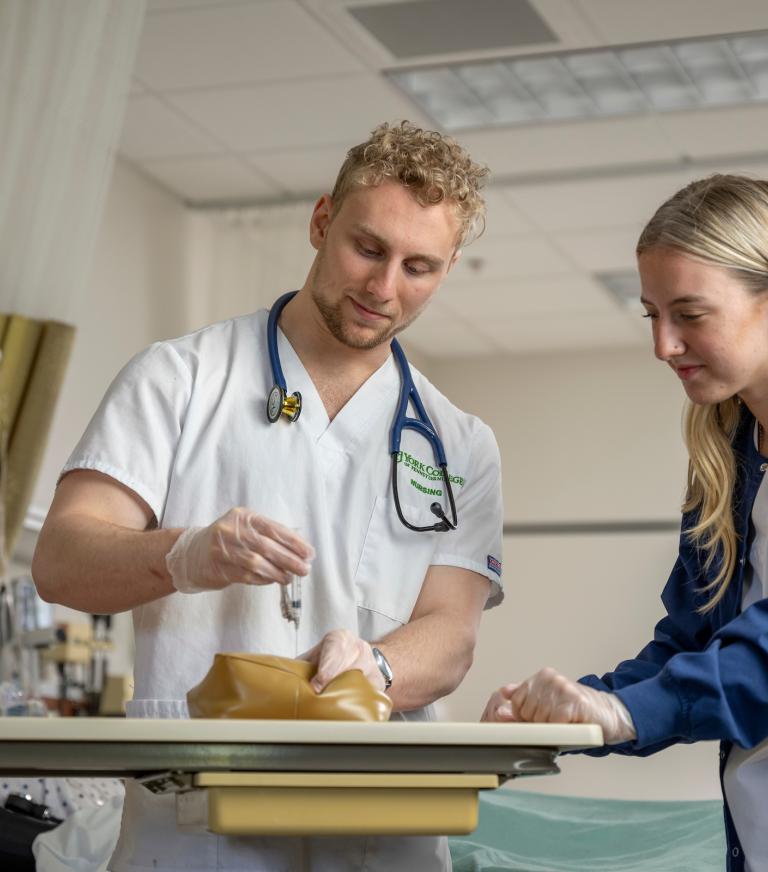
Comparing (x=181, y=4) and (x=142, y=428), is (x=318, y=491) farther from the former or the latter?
(x=181, y=4)

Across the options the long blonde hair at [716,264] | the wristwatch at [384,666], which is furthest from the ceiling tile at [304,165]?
the wristwatch at [384,666]

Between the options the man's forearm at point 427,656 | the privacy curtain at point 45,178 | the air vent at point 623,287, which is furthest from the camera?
the air vent at point 623,287

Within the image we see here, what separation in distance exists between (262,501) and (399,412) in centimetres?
23

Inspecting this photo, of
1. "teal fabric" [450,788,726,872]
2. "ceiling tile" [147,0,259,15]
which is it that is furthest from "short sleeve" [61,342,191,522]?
"ceiling tile" [147,0,259,15]

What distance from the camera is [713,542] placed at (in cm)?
148

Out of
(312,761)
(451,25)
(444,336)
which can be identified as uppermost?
(451,25)

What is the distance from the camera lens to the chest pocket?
163 centimetres

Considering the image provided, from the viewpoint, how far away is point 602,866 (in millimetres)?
2205

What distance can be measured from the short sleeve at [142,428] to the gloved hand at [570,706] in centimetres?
53

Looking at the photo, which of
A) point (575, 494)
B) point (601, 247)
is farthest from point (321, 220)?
point (575, 494)

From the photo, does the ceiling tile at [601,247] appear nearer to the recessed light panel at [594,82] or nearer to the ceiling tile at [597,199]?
the ceiling tile at [597,199]

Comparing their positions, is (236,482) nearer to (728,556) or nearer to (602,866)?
(728,556)

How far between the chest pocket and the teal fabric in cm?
56

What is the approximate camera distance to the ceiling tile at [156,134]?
14.8 ft
